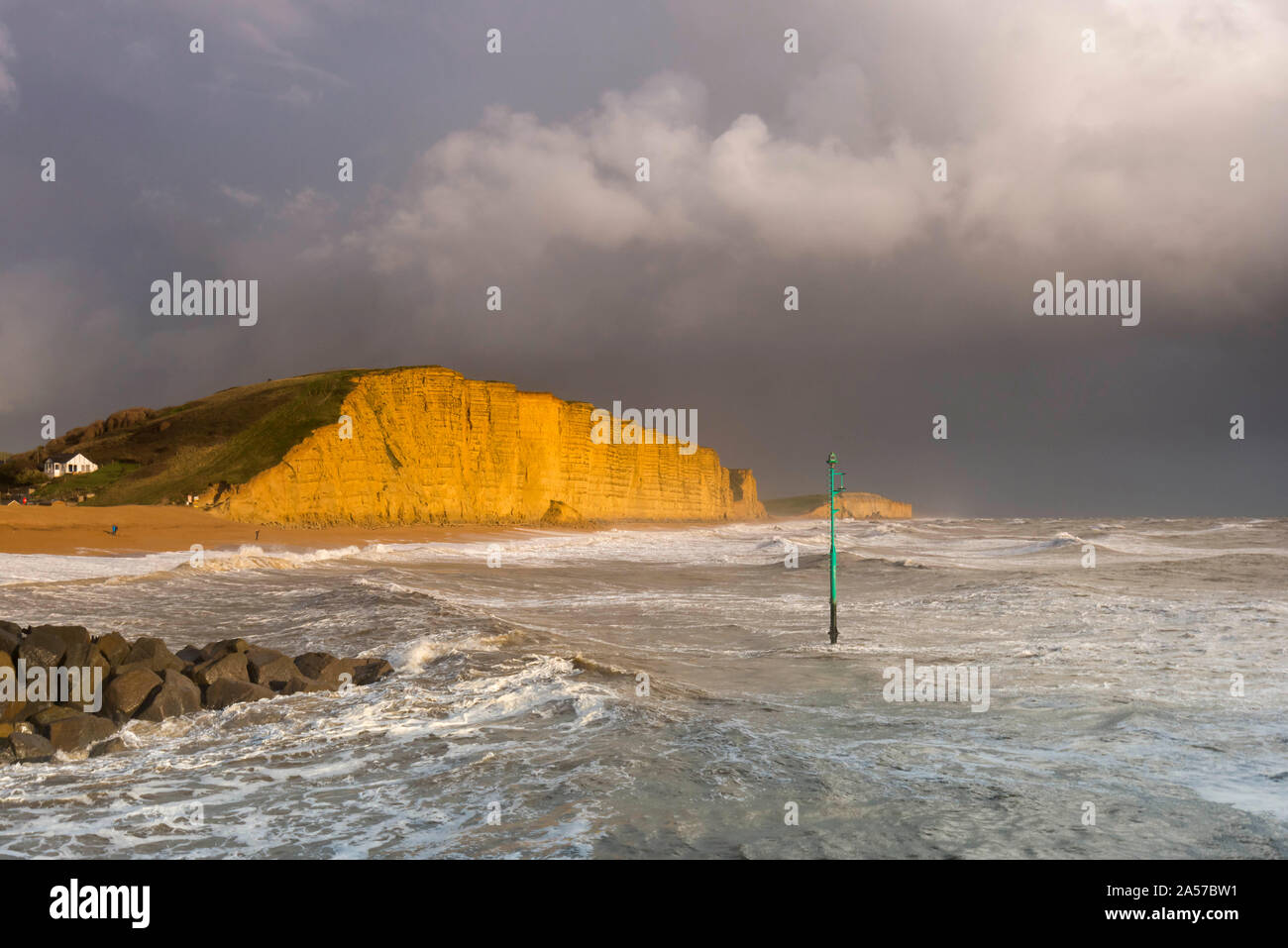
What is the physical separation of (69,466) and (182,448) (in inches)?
387

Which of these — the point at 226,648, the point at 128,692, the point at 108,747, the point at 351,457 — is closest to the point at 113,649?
the point at 226,648

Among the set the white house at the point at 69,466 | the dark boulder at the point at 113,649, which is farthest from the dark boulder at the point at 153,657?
the white house at the point at 69,466

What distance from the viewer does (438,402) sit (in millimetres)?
72000

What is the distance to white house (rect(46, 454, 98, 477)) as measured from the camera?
67.9 metres

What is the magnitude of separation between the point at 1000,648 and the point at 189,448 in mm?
71755

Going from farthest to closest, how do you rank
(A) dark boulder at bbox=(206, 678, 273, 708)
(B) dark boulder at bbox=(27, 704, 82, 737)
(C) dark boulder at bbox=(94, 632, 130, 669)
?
1. (C) dark boulder at bbox=(94, 632, 130, 669)
2. (A) dark boulder at bbox=(206, 678, 273, 708)
3. (B) dark boulder at bbox=(27, 704, 82, 737)

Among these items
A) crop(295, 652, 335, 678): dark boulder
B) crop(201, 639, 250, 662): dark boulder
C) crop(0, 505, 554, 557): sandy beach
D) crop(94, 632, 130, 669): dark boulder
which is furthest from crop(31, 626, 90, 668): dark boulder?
crop(0, 505, 554, 557): sandy beach

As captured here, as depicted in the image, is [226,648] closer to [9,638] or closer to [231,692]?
[231,692]

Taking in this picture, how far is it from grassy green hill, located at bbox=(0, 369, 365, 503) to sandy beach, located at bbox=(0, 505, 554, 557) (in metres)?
7.40

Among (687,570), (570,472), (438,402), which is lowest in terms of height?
(687,570)

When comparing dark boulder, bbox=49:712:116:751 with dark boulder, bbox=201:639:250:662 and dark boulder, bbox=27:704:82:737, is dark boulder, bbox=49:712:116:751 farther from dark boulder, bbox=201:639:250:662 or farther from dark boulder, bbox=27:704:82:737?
dark boulder, bbox=201:639:250:662
